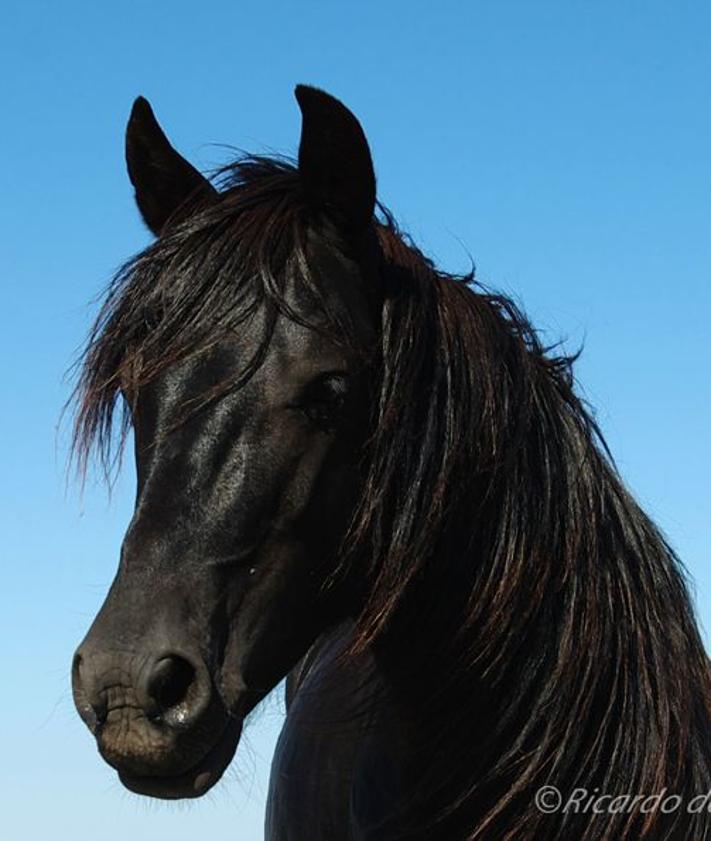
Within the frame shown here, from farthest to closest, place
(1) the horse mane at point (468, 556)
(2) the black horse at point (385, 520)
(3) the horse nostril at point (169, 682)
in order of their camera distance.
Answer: (1) the horse mane at point (468, 556), (2) the black horse at point (385, 520), (3) the horse nostril at point (169, 682)

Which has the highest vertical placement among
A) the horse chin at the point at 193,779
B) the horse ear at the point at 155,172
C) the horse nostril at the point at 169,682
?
the horse ear at the point at 155,172

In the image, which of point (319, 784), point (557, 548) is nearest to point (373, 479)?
point (557, 548)

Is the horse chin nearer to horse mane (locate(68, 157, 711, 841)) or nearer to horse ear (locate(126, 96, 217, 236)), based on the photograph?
horse mane (locate(68, 157, 711, 841))

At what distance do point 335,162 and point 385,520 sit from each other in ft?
3.04

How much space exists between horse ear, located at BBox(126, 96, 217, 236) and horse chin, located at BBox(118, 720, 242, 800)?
152cm

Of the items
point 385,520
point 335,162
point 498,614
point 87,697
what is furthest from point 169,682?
point 335,162

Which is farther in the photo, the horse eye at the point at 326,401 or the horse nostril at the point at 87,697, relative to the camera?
the horse eye at the point at 326,401

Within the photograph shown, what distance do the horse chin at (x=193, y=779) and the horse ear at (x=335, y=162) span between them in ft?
4.43

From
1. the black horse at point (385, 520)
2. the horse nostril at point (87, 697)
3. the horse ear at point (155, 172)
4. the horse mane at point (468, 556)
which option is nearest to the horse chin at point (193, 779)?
the black horse at point (385, 520)

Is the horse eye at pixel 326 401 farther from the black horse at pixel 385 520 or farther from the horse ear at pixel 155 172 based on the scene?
the horse ear at pixel 155 172

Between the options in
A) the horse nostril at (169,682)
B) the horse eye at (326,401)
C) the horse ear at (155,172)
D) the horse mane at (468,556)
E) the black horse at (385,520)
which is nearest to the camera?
the horse nostril at (169,682)

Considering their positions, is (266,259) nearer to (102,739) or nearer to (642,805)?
(102,739)

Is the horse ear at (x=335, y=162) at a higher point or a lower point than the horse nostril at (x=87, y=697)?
higher

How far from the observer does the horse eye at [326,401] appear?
12.2ft
